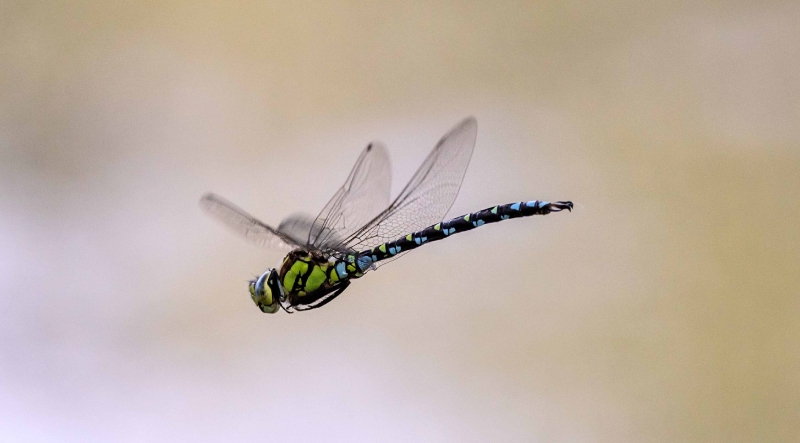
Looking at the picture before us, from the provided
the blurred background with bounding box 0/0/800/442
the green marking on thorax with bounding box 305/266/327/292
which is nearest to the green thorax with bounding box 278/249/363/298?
the green marking on thorax with bounding box 305/266/327/292

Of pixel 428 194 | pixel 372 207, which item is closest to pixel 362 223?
pixel 372 207

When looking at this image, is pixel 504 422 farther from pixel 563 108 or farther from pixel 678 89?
pixel 678 89

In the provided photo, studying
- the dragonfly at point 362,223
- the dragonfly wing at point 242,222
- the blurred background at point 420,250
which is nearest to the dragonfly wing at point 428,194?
the dragonfly at point 362,223

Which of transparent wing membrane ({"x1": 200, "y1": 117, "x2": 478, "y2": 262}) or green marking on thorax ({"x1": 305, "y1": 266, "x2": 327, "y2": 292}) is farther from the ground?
transparent wing membrane ({"x1": 200, "y1": 117, "x2": 478, "y2": 262})

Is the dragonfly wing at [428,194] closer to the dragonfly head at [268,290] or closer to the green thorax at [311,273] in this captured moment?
the green thorax at [311,273]

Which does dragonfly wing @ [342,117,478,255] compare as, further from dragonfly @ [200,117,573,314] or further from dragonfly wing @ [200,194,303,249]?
dragonfly wing @ [200,194,303,249]

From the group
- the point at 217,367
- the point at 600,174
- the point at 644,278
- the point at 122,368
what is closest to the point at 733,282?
the point at 644,278

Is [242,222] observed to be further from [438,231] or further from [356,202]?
[438,231]
